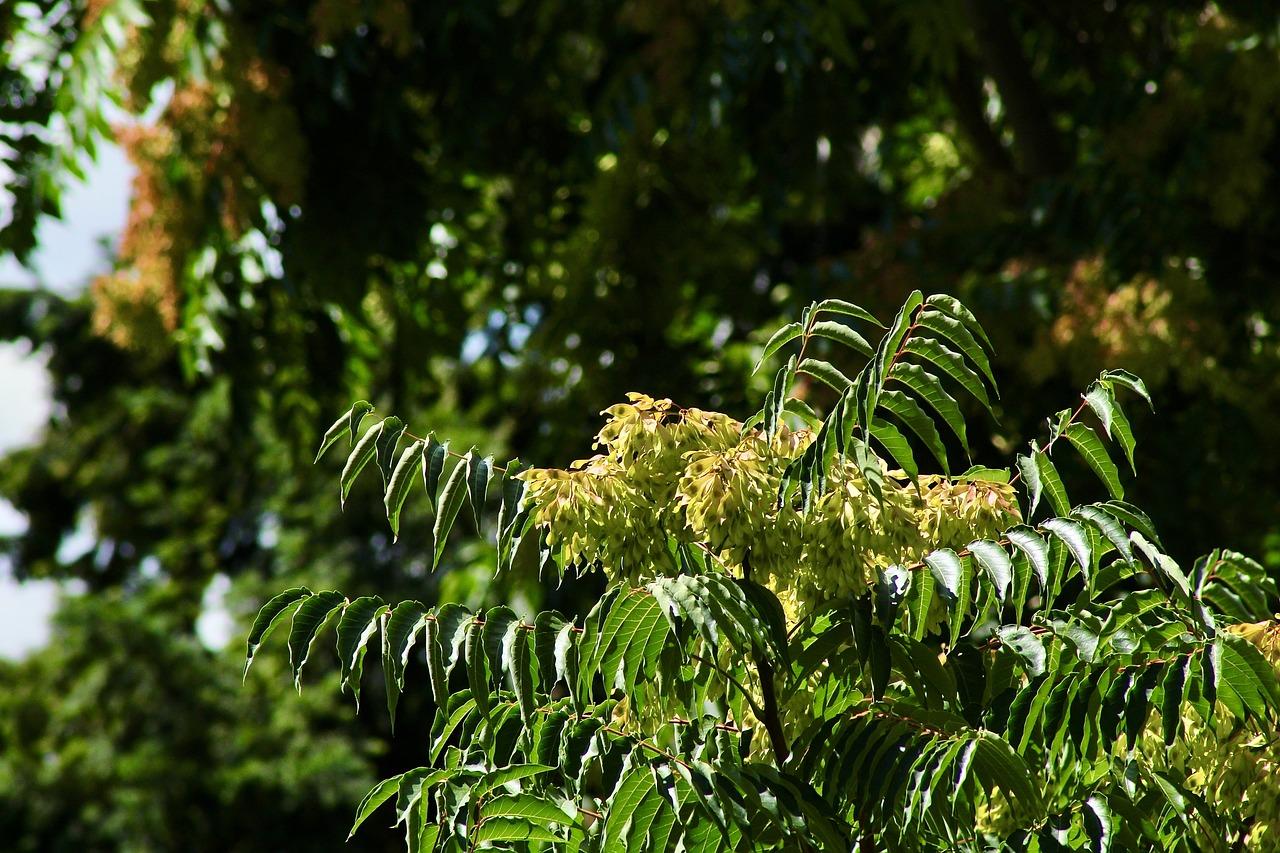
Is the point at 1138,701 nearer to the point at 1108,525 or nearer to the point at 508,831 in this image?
the point at 1108,525

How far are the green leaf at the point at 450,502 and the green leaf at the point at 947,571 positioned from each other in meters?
0.57

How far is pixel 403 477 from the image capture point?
1.97 metres

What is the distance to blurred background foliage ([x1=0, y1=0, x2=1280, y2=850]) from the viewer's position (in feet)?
13.5

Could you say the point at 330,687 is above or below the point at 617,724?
above

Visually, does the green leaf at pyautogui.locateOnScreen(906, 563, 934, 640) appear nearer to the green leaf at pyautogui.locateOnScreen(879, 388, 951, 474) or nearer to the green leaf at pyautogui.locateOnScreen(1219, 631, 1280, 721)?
the green leaf at pyautogui.locateOnScreen(879, 388, 951, 474)

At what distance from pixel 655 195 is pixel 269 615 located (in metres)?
3.59

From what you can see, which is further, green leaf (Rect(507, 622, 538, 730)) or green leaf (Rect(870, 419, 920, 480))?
green leaf (Rect(870, 419, 920, 480))

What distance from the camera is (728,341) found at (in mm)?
5516

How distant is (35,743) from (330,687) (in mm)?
2596

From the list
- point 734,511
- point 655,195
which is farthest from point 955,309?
point 655,195

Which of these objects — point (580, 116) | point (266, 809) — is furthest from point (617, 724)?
point (266, 809)

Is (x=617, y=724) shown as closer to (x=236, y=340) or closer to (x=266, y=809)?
(x=236, y=340)

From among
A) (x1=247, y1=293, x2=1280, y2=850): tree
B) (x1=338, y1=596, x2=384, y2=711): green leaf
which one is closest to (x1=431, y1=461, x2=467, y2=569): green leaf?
(x1=247, y1=293, x2=1280, y2=850): tree

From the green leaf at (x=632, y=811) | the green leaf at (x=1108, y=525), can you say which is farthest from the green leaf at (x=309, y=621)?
the green leaf at (x=1108, y=525)
